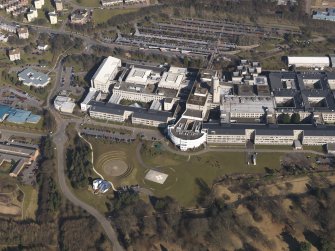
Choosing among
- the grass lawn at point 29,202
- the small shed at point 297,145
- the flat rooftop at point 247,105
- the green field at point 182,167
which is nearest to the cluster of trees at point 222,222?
the green field at point 182,167

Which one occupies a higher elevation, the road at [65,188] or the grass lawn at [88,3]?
the grass lawn at [88,3]

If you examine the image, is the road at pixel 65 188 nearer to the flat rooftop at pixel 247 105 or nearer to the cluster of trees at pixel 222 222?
the cluster of trees at pixel 222 222

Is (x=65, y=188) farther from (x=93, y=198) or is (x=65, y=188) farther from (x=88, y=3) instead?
(x=88, y=3)

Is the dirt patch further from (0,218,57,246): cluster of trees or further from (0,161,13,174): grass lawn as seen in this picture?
(0,161,13,174): grass lawn

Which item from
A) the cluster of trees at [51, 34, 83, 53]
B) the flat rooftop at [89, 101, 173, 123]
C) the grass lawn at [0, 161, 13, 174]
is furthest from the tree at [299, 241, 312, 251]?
the cluster of trees at [51, 34, 83, 53]

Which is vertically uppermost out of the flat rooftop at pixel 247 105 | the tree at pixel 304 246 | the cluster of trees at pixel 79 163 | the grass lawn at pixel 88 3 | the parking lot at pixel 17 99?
the flat rooftop at pixel 247 105

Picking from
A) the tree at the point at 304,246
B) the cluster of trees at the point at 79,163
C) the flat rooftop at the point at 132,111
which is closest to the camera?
the tree at the point at 304,246

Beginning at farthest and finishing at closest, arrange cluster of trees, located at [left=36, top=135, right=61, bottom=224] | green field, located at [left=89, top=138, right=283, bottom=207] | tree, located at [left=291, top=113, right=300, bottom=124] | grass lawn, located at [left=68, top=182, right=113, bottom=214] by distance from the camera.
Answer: tree, located at [left=291, top=113, right=300, bottom=124]
green field, located at [left=89, top=138, right=283, bottom=207]
grass lawn, located at [left=68, top=182, right=113, bottom=214]
cluster of trees, located at [left=36, top=135, right=61, bottom=224]
